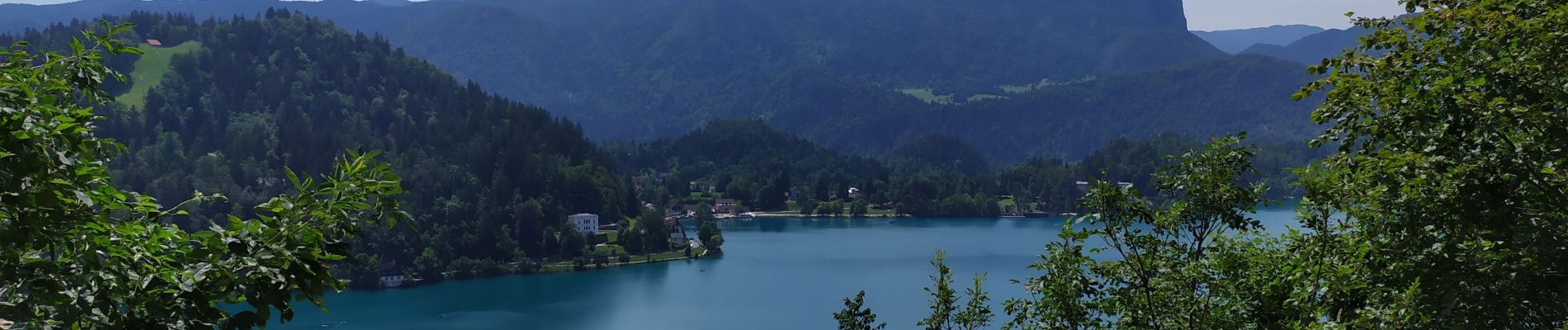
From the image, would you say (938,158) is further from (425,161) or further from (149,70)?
(149,70)

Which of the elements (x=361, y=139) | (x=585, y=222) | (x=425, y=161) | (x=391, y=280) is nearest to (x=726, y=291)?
(x=391, y=280)

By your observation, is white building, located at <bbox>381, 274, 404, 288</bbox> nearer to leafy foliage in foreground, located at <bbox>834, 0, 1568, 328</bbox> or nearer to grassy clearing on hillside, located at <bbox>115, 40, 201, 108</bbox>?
grassy clearing on hillside, located at <bbox>115, 40, 201, 108</bbox>

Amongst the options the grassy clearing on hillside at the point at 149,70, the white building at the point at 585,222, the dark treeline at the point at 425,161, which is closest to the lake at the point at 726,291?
the dark treeline at the point at 425,161

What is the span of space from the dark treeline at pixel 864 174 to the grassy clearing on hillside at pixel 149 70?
4161 centimetres

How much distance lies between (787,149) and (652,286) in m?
87.8

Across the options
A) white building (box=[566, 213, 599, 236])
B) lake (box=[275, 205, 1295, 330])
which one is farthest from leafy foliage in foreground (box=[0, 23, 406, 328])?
white building (box=[566, 213, 599, 236])

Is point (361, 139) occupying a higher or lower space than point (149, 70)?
lower

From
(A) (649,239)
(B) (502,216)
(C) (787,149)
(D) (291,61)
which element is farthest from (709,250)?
(C) (787,149)

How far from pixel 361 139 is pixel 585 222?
975 inches

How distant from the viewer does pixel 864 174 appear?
13650 cm

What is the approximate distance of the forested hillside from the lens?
7931 centimetres

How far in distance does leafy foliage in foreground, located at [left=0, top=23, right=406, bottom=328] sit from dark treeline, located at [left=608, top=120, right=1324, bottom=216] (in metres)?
101

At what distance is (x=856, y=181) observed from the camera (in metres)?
131

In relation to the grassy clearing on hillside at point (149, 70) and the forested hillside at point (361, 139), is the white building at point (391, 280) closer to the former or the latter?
the forested hillside at point (361, 139)
